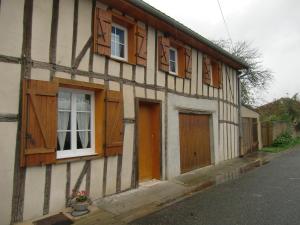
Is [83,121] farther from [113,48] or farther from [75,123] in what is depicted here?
[113,48]

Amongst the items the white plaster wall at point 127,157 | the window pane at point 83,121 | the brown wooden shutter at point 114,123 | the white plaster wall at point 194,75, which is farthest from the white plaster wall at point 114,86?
the white plaster wall at point 194,75

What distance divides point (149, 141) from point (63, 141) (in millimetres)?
2881

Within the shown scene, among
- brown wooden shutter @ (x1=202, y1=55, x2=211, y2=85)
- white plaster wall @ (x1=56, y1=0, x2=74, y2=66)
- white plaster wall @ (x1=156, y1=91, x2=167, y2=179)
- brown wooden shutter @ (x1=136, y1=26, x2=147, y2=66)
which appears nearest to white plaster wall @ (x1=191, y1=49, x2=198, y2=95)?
brown wooden shutter @ (x1=202, y1=55, x2=211, y2=85)

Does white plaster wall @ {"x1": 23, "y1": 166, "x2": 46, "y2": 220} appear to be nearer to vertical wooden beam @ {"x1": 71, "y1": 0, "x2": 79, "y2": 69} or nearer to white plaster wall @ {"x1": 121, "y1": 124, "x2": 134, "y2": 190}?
white plaster wall @ {"x1": 121, "y1": 124, "x2": 134, "y2": 190}

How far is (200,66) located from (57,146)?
20.5ft

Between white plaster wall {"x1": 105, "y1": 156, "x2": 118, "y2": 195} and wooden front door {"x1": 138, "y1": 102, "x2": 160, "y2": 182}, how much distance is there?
1.24 meters

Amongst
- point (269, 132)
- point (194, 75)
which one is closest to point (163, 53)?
point (194, 75)

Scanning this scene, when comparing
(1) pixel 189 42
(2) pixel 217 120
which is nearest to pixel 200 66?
(1) pixel 189 42

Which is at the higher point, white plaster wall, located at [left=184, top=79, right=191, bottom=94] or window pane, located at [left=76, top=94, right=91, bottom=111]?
white plaster wall, located at [left=184, top=79, right=191, bottom=94]

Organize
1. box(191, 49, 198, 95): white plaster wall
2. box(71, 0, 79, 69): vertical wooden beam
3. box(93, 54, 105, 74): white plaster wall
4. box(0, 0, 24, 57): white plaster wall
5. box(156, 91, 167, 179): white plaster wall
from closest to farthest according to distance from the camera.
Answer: box(0, 0, 24, 57): white plaster wall → box(71, 0, 79, 69): vertical wooden beam → box(93, 54, 105, 74): white plaster wall → box(156, 91, 167, 179): white plaster wall → box(191, 49, 198, 95): white plaster wall

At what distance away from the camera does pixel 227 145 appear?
1197 cm

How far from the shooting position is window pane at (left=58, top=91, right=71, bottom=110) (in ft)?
19.0

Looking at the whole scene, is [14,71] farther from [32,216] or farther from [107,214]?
[107,214]

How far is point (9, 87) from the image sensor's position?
4.80 m
